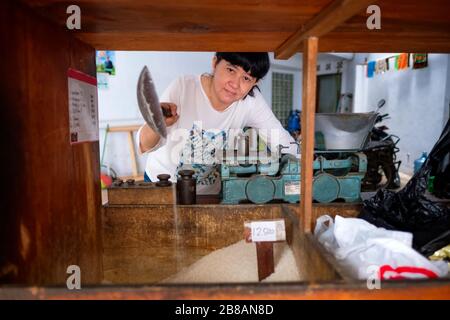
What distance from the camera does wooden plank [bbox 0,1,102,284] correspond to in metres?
0.77

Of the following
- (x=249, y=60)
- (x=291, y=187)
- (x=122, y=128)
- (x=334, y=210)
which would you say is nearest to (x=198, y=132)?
(x=249, y=60)

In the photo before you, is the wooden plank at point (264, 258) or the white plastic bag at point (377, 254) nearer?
the white plastic bag at point (377, 254)

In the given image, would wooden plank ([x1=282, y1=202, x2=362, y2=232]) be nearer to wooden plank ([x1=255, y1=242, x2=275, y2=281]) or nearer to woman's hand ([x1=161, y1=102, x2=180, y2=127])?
wooden plank ([x1=255, y1=242, x2=275, y2=281])

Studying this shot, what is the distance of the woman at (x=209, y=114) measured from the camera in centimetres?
254

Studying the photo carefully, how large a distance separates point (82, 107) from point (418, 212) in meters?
1.33

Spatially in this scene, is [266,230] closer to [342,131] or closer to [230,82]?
[230,82]

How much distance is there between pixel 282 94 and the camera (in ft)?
25.1

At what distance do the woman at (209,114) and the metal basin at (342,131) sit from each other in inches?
12.3

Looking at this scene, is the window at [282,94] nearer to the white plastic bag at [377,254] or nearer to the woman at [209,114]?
the woman at [209,114]

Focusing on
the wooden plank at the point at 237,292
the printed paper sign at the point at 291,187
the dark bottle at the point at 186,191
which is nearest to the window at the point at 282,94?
the printed paper sign at the point at 291,187

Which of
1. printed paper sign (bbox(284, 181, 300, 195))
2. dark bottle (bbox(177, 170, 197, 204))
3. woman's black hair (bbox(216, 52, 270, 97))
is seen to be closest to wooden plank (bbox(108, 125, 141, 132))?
woman's black hair (bbox(216, 52, 270, 97))

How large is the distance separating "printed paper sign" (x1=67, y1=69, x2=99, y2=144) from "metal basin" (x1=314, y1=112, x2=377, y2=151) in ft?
6.19
